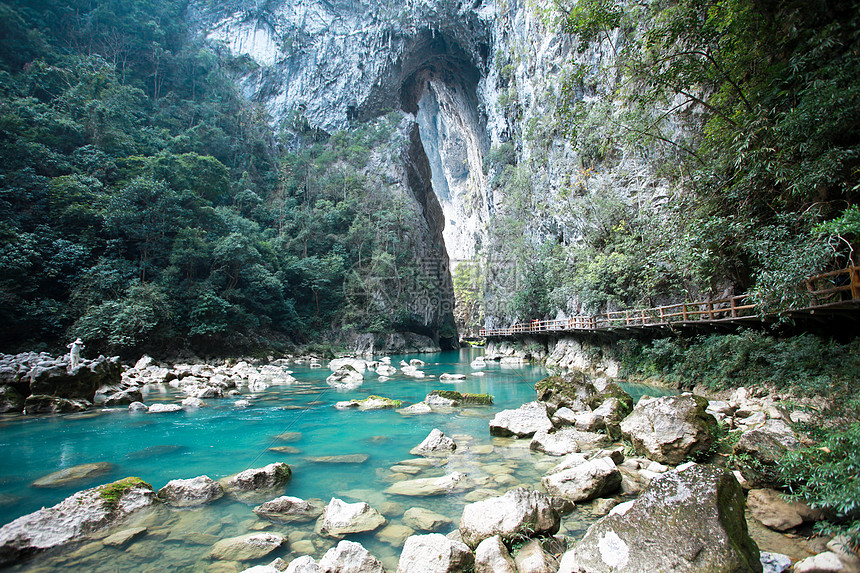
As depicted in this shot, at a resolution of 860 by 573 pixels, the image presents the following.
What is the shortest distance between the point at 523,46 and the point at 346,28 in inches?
1236

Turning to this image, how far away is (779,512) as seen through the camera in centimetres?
309

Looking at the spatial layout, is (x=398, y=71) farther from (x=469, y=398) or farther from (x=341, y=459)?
(x=341, y=459)

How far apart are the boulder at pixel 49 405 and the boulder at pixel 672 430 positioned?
484 inches

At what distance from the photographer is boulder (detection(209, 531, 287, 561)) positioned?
3120 mm

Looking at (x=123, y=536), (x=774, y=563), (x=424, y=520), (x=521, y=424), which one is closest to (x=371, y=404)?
(x=521, y=424)

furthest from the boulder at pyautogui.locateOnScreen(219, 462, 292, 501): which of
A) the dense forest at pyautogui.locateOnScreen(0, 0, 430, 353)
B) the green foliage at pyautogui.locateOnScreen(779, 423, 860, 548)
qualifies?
the dense forest at pyautogui.locateOnScreen(0, 0, 430, 353)

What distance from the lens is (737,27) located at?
22.4 ft

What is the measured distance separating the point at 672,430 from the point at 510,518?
2.98m

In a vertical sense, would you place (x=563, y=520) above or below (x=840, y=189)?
below

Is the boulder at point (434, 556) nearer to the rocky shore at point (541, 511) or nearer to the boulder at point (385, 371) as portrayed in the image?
the rocky shore at point (541, 511)

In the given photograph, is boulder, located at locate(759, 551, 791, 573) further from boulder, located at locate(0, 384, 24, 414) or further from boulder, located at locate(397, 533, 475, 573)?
boulder, located at locate(0, 384, 24, 414)

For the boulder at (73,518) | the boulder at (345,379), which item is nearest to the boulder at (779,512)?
the boulder at (73,518)

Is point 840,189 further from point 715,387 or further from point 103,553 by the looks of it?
point 103,553

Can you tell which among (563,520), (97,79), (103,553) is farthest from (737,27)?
(97,79)
